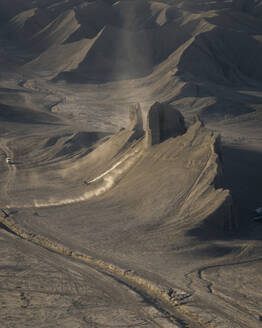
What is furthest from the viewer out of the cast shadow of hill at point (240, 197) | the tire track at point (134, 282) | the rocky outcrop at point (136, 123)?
the rocky outcrop at point (136, 123)

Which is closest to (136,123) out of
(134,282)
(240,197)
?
(240,197)

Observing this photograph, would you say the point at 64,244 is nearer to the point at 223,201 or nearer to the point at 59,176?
the point at 223,201

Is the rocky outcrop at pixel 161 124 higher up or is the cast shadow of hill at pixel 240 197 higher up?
the rocky outcrop at pixel 161 124

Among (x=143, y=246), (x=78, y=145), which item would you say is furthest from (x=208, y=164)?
(x=78, y=145)

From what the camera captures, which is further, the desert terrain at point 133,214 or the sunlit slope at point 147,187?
the sunlit slope at point 147,187

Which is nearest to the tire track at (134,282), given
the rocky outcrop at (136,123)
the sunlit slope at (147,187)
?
the sunlit slope at (147,187)

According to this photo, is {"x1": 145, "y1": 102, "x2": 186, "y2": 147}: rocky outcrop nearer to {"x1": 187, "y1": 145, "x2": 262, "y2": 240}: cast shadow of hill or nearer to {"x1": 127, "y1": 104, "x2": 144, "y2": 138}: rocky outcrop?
{"x1": 127, "y1": 104, "x2": 144, "y2": 138}: rocky outcrop

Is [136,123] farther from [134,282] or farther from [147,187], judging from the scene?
[134,282]

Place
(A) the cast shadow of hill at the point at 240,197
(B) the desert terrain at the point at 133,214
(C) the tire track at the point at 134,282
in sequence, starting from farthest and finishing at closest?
(A) the cast shadow of hill at the point at 240,197 → (B) the desert terrain at the point at 133,214 → (C) the tire track at the point at 134,282

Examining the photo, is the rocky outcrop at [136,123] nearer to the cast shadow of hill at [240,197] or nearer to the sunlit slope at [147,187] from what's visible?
the sunlit slope at [147,187]
